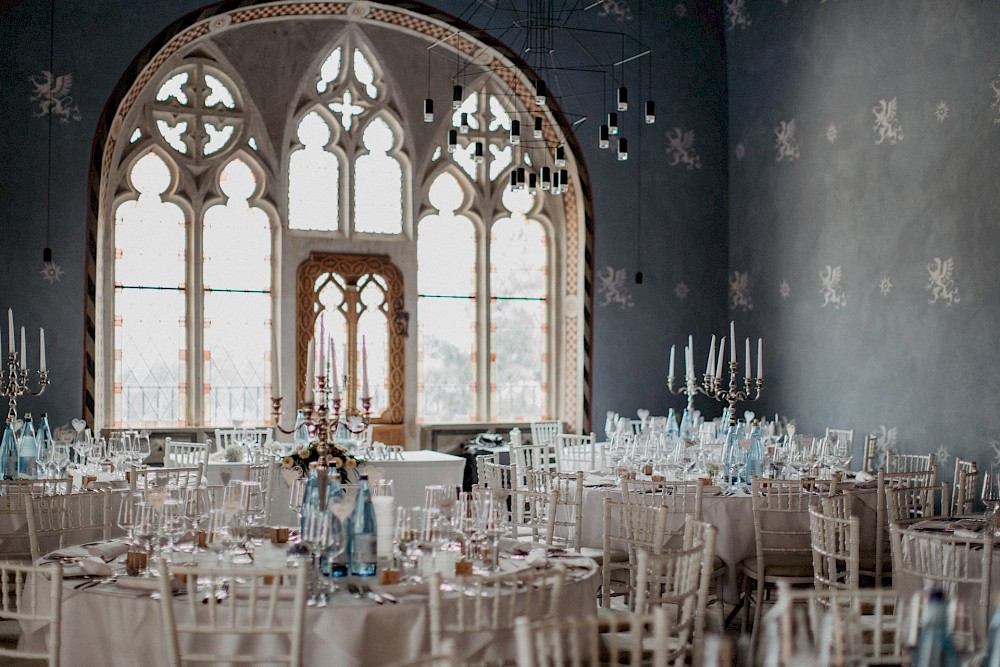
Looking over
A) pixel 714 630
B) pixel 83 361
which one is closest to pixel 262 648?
pixel 714 630

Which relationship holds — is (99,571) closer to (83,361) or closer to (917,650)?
(917,650)

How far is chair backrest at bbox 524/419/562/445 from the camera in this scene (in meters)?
10.4

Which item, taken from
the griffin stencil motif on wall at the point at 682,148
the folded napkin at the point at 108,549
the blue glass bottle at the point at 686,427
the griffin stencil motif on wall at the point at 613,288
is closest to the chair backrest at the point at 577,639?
the folded napkin at the point at 108,549

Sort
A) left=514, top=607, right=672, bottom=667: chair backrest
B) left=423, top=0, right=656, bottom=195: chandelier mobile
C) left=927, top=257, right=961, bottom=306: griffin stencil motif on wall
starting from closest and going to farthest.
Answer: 1. left=514, top=607, right=672, bottom=667: chair backrest
2. left=927, top=257, right=961, bottom=306: griffin stencil motif on wall
3. left=423, top=0, right=656, bottom=195: chandelier mobile

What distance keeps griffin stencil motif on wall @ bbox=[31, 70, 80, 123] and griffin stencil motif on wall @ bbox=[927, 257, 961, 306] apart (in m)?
7.54

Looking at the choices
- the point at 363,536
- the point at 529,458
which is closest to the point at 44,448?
the point at 529,458

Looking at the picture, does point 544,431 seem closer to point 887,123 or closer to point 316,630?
point 887,123

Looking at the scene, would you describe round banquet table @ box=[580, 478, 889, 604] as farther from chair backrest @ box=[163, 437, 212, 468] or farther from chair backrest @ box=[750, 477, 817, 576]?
chair backrest @ box=[163, 437, 212, 468]

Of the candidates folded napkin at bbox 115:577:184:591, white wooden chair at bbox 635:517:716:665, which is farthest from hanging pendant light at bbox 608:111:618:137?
folded napkin at bbox 115:577:184:591

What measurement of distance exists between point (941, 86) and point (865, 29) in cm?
121

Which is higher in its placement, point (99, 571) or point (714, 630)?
point (99, 571)

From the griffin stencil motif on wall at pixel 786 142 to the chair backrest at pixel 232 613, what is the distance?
800cm

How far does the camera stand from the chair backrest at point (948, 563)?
3.93 m

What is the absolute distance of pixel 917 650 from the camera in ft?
7.31
